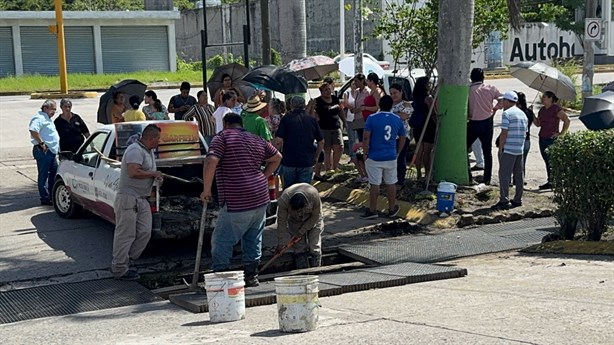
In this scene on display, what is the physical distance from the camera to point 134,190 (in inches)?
409

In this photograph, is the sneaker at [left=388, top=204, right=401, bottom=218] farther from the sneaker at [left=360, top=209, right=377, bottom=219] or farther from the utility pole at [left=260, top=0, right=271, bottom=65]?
the utility pole at [left=260, top=0, right=271, bottom=65]

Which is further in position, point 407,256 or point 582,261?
point 407,256

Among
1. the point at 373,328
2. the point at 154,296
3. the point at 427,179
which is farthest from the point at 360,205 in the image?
the point at 373,328

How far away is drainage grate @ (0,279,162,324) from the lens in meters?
9.12

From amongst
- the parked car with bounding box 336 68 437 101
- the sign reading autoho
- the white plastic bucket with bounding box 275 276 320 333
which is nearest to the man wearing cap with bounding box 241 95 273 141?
the white plastic bucket with bounding box 275 276 320 333

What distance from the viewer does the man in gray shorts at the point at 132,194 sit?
33.6 feet

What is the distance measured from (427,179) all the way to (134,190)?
5329 mm

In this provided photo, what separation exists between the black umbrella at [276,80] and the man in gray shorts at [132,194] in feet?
17.1

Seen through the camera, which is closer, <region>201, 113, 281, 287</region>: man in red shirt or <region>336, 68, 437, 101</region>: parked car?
<region>201, 113, 281, 287</region>: man in red shirt

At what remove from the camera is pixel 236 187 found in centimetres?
939

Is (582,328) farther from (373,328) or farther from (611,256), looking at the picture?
(611,256)

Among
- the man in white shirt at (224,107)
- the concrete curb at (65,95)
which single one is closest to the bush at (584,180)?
the man in white shirt at (224,107)

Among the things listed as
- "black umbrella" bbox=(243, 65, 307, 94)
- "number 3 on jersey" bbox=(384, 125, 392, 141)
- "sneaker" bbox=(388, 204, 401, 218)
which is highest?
"black umbrella" bbox=(243, 65, 307, 94)

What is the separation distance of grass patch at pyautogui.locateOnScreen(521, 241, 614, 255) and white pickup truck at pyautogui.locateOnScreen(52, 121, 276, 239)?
3.37 meters
